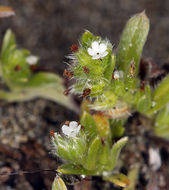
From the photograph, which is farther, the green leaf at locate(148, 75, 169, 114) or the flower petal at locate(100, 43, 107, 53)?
the green leaf at locate(148, 75, 169, 114)

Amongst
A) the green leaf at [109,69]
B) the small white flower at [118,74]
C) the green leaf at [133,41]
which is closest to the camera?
the green leaf at [109,69]

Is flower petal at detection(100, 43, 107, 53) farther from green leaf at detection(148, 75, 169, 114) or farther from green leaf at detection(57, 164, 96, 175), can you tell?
green leaf at detection(57, 164, 96, 175)

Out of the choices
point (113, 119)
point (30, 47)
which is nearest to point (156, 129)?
point (113, 119)

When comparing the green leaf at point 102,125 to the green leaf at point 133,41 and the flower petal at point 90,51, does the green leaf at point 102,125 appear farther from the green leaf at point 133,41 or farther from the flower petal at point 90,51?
the flower petal at point 90,51

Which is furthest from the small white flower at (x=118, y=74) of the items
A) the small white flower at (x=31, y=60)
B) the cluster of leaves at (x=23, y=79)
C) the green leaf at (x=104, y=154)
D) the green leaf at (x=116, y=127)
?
the small white flower at (x=31, y=60)

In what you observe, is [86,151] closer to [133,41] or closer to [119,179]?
[119,179]

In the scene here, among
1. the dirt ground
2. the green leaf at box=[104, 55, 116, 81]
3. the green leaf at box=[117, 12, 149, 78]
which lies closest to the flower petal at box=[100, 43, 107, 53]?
the green leaf at box=[104, 55, 116, 81]
